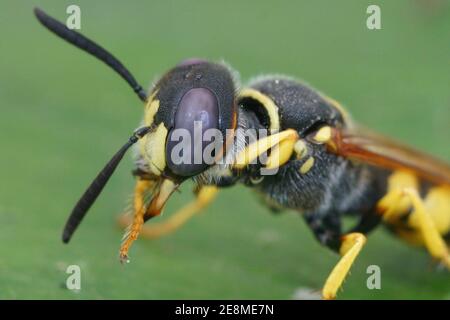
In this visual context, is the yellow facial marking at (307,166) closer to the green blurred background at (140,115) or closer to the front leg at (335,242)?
the front leg at (335,242)

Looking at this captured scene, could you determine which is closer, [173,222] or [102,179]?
[102,179]

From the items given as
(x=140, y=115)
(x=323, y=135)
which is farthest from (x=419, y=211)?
(x=140, y=115)

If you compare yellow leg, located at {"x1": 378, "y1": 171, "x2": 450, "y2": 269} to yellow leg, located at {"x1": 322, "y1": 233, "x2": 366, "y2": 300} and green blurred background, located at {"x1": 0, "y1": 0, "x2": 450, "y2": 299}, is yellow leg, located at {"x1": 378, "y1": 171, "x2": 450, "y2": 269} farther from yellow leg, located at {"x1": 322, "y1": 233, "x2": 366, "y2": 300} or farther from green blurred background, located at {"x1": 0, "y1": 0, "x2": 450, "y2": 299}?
yellow leg, located at {"x1": 322, "y1": 233, "x2": 366, "y2": 300}

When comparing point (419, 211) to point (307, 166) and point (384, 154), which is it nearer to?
point (384, 154)

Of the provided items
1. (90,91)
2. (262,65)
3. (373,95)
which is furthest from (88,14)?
(373,95)

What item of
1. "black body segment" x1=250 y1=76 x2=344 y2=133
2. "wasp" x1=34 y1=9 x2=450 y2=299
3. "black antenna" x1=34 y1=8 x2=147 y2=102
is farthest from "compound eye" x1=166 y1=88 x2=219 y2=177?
"black body segment" x1=250 y1=76 x2=344 y2=133

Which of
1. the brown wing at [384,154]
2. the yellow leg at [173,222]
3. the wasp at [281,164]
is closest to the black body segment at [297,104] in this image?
the wasp at [281,164]

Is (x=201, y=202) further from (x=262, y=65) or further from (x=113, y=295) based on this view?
(x=262, y=65)

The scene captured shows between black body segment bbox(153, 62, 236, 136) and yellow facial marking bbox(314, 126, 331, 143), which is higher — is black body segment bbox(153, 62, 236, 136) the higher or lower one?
the higher one
